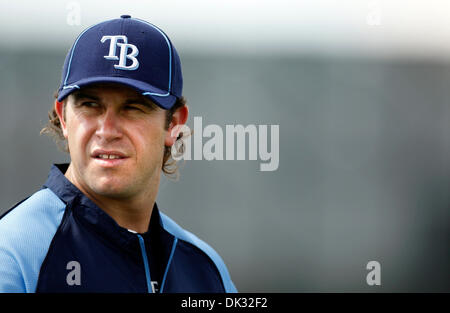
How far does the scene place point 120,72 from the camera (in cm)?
149

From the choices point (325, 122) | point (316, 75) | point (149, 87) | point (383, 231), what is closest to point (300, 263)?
point (383, 231)

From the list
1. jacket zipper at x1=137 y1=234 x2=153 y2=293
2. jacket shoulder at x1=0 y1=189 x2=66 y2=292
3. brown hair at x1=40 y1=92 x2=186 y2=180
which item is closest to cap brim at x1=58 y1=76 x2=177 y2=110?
brown hair at x1=40 y1=92 x2=186 y2=180

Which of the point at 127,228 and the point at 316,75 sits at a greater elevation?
the point at 316,75

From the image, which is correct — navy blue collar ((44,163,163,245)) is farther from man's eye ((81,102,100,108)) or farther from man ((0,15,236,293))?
man's eye ((81,102,100,108))

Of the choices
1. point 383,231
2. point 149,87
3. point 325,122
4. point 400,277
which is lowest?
point 400,277

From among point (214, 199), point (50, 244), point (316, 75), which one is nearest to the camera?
point (50, 244)

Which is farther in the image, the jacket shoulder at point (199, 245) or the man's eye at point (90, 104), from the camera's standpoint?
the jacket shoulder at point (199, 245)

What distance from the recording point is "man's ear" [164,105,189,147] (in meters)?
1.73

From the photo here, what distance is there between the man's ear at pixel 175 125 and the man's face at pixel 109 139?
15 centimetres

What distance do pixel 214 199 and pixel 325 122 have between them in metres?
1.07

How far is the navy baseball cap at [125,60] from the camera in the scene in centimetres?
148

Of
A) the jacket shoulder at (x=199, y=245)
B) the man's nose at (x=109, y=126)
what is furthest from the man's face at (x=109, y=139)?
the jacket shoulder at (x=199, y=245)

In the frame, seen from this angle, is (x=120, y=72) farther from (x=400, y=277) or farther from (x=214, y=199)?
(x=400, y=277)

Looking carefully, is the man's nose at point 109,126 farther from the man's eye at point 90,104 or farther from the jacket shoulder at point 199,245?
the jacket shoulder at point 199,245
